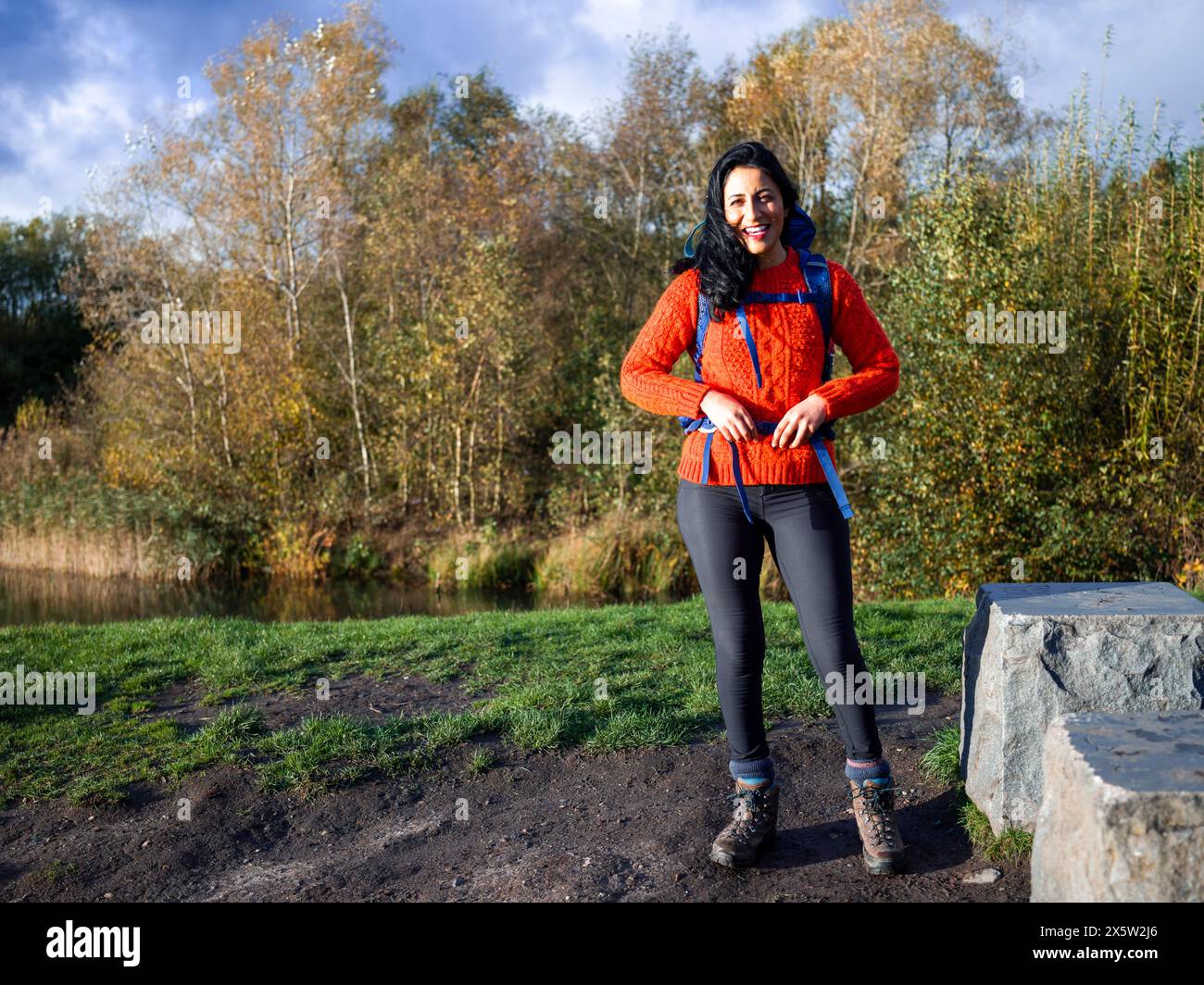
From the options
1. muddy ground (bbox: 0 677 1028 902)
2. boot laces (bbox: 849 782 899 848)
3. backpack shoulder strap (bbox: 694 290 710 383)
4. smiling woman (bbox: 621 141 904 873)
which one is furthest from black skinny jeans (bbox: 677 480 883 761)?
muddy ground (bbox: 0 677 1028 902)

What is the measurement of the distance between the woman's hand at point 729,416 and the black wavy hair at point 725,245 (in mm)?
318

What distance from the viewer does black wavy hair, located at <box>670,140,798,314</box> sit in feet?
11.1

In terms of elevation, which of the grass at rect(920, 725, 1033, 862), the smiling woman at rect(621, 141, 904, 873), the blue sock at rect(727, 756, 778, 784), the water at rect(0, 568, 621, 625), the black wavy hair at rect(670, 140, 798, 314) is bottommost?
the water at rect(0, 568, 621, 625)

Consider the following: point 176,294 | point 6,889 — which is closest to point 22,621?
point 176,294

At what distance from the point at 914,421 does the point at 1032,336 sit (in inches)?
58.3

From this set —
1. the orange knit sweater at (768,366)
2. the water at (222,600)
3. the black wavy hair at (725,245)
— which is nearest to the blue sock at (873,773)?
the orange knit sweater at (768,366)

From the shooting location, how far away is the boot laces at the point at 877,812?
340 centimetres

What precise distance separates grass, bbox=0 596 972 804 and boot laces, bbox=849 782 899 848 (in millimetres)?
1423

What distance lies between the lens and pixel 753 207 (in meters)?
3.38

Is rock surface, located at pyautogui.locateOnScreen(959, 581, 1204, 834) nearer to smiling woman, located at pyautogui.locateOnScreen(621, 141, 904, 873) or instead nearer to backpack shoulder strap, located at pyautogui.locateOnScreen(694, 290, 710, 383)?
smiling woman, located at pyautogui.locateOnScreen(621, 141, 904, 873)

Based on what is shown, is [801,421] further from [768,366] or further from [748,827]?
[748,827]

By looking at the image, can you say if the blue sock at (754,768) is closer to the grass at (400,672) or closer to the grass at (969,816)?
the grass at (969,816)

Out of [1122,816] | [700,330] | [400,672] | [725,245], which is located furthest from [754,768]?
[400,672]

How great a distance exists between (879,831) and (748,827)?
0.43m
